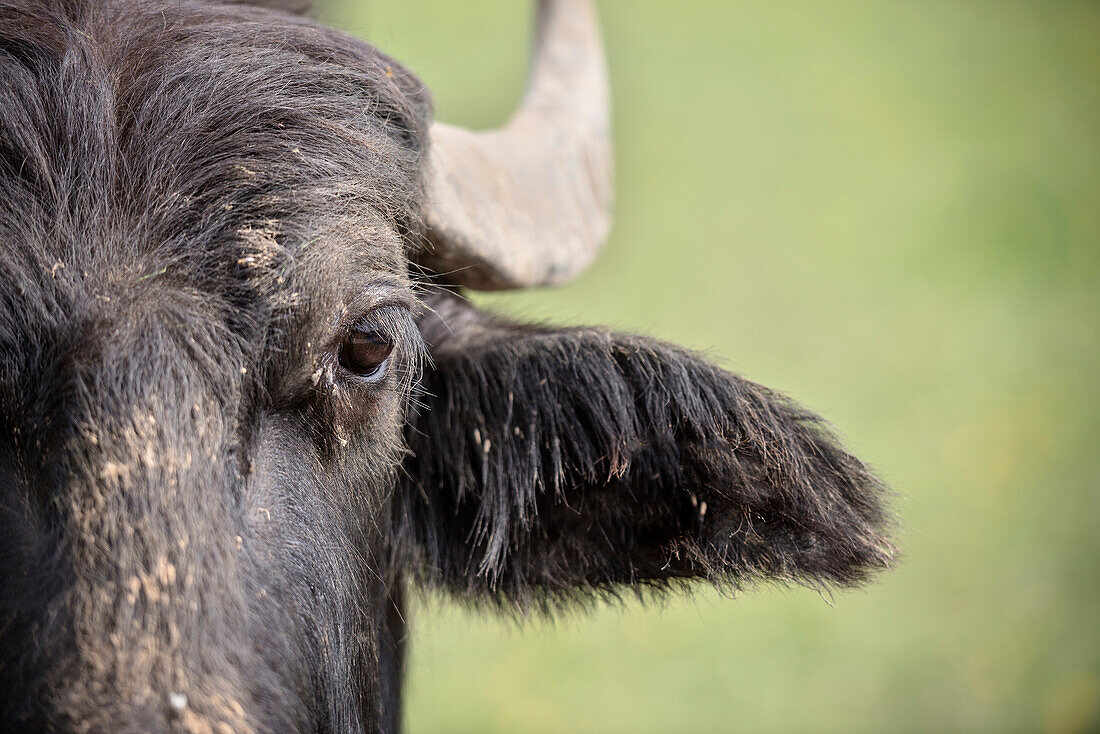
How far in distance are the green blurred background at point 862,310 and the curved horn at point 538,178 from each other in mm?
337

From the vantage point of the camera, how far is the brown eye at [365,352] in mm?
1770

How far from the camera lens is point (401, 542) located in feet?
7.59

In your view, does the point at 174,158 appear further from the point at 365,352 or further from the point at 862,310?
the point at 862,310

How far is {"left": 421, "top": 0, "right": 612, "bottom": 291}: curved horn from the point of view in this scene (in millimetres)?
2203

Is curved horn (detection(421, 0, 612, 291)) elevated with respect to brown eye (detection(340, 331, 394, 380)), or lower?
elevated

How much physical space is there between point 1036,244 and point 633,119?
387 centimetres

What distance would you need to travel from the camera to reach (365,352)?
1789 millimetres

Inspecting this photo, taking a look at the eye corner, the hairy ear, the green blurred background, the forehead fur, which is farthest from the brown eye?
the green blurred background

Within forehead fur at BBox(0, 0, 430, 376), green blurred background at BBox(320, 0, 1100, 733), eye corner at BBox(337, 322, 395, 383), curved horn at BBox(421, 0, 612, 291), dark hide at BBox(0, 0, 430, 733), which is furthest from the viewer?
green blurred background at BBox(320, 0, 1100, 733)

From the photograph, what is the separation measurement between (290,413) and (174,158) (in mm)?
459

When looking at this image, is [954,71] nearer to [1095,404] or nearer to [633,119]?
[633,119]

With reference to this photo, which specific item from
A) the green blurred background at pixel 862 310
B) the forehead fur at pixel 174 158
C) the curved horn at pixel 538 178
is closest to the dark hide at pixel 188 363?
the forehead fur at pixel 174 158

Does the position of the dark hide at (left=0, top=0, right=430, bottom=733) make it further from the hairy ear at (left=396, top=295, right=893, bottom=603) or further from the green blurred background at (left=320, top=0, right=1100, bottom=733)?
the green blurred background at (left=320, top=0, right=1100, bottom=733)

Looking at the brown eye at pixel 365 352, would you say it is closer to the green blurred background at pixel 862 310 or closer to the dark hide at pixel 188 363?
the dark hide at pixel 188 363
